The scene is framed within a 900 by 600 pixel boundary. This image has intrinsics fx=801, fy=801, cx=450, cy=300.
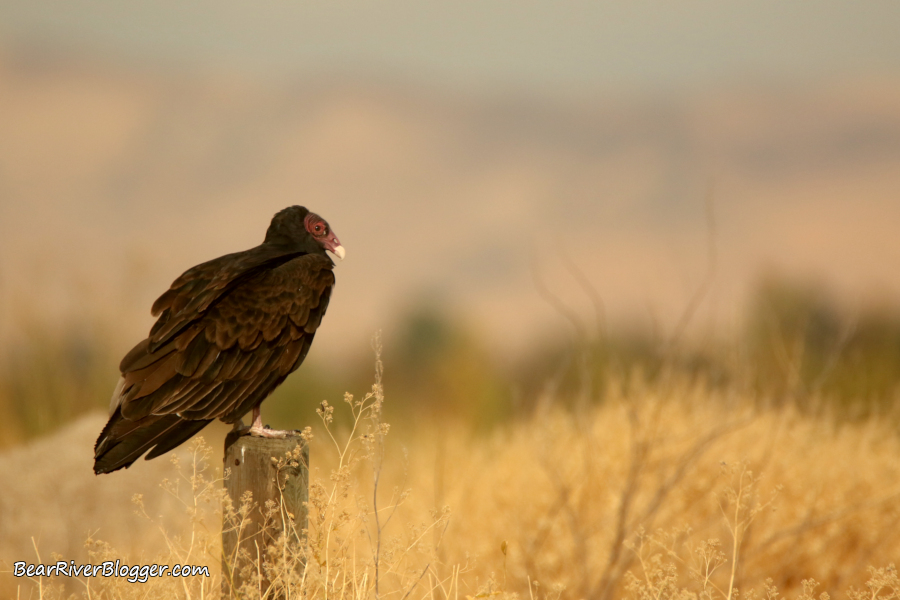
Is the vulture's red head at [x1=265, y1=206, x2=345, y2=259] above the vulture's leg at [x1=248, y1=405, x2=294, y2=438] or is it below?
above

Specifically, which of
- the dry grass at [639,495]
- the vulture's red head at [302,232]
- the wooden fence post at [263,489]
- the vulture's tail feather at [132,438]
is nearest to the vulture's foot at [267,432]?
the wooden fence post at [263,489]

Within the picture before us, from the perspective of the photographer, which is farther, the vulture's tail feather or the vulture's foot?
the vulture's foot

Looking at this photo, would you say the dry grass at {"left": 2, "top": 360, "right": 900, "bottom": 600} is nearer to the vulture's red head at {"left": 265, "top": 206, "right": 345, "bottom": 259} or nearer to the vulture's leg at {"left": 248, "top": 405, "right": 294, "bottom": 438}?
the vulture's red head at {"left": 265, "top": 206, "right": 345, "bottom": 259}

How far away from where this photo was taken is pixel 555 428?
6398 mm

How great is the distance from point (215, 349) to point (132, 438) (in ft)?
1.55

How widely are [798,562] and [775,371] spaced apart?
2.01 meters

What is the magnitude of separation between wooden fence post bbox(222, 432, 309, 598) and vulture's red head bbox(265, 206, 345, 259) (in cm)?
116

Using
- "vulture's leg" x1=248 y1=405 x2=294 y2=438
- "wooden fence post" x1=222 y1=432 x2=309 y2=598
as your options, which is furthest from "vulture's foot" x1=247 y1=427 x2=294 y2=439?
"wooden fence post" x1=222 y1=432 x2=309 y2=598

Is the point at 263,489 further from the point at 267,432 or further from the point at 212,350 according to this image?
the point at 212,350

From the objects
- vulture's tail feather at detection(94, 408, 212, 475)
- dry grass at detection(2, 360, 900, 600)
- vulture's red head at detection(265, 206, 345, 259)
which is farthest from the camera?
dry grass at detection(2, 360, 900, 600)

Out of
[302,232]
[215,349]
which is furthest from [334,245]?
[215,349]

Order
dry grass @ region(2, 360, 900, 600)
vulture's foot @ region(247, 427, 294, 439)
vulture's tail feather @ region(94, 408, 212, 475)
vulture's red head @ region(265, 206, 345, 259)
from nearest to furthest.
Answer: vulture's tail feather @ region(94, 408, 212, 475) < vulture's foot @ region(247, 427, 294, 439) < vulture's red head @ region(265, 206, 345, 259) < dry grass @ region(2, 360, 900, 600)

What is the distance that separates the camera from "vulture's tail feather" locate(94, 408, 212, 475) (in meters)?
2.97

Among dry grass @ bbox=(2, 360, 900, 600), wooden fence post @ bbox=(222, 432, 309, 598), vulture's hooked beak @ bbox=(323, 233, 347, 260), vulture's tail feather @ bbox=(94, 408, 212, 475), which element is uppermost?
vulture's hooked beak @ bbox=(323, 233, 347, 260)
